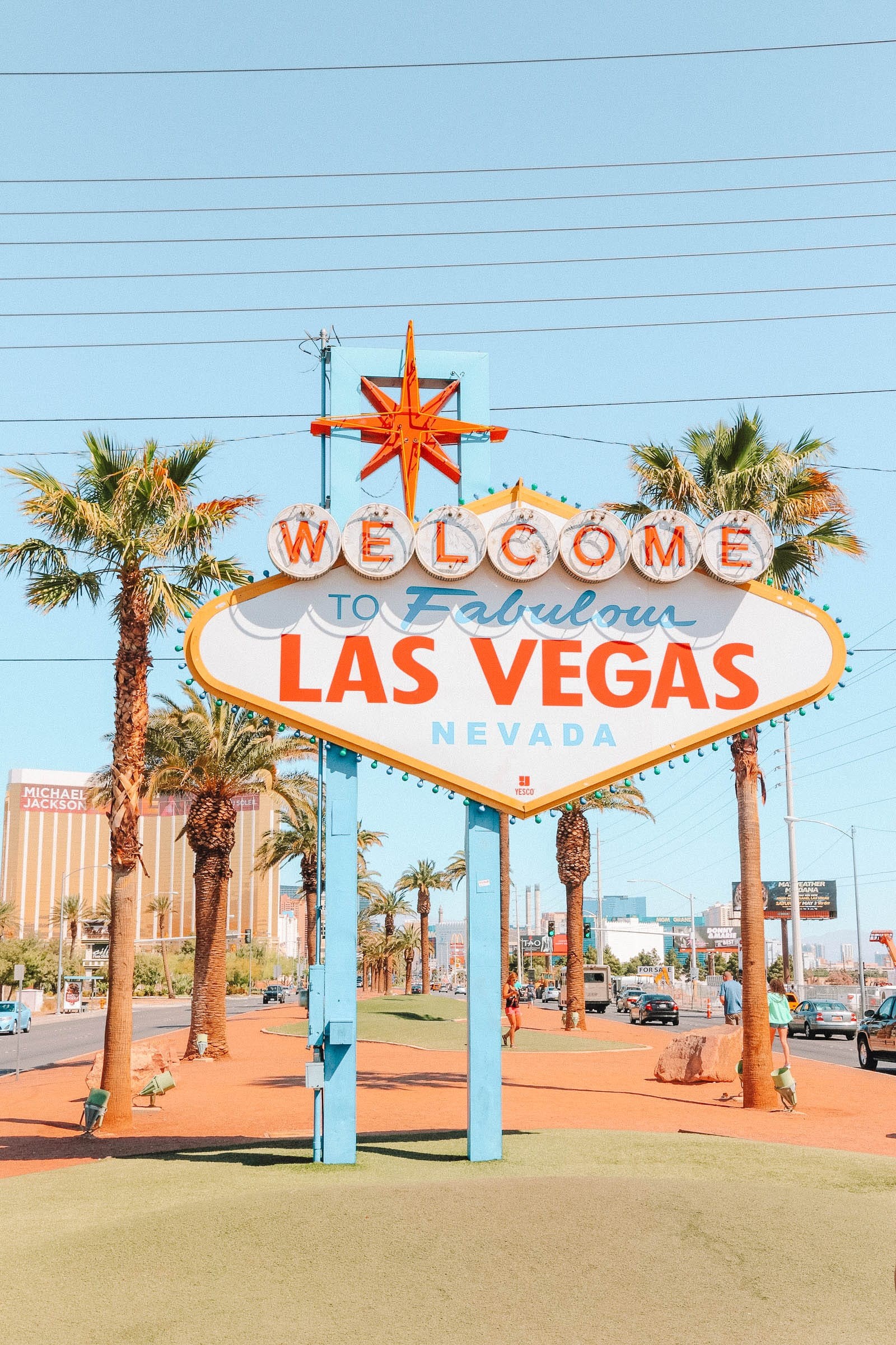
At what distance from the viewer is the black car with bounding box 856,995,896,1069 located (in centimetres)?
2811

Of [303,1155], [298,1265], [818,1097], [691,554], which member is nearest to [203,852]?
[818,1097]

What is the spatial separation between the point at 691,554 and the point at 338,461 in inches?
161

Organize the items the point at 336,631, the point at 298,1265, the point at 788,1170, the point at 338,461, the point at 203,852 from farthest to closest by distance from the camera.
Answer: the point at 203,852 → the point at 338,461 → the point at 336,631 → the point at 788,1170 → the point at 298,1265

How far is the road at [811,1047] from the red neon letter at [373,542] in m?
15.1

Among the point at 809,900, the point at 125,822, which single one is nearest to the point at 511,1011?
the point at 125,822

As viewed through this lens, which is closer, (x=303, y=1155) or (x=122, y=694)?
(x=303, y=1155)

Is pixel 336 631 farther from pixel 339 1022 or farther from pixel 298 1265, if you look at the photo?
pixel 298 1265

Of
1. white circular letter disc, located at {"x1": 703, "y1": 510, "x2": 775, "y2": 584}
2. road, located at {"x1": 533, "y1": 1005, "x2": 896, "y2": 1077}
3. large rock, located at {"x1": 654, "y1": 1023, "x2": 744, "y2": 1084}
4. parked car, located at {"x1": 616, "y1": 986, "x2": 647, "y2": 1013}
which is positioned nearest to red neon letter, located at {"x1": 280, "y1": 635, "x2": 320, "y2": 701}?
white circular letter disc, located at {"x1": 703, "y1": 510, "x2": 775, "y2": 584}

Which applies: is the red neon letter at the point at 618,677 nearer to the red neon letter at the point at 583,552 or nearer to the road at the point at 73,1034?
the red neon letter at the point at 583,552

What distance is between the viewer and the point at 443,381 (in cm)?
1363

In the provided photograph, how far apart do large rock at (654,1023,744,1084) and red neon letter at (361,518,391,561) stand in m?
14.5

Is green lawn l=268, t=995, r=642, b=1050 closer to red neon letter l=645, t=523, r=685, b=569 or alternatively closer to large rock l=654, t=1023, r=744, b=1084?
large rock l=654, t=1023, r=744, b=1084

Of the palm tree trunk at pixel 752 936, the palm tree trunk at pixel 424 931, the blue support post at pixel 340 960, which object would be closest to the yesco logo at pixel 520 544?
the blue support post at pixel 340 960

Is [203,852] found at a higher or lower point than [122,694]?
lower
